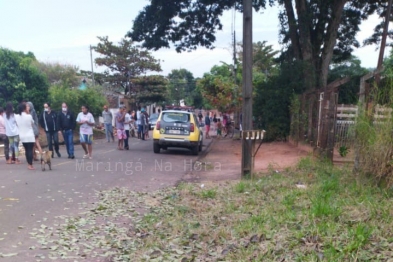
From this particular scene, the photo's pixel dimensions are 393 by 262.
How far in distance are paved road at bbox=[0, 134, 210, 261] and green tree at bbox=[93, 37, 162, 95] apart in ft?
95.3

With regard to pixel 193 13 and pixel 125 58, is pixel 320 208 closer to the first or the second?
pixel 193 13

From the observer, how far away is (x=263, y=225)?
17.9ft

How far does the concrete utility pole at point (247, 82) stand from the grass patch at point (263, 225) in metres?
1.68

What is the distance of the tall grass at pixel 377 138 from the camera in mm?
6688

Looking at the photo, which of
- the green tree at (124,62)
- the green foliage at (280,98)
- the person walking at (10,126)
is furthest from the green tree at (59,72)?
the person walking at (10,126)

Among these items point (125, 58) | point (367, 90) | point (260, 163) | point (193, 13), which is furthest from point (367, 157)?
point (125, 58)

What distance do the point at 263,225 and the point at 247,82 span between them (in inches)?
194

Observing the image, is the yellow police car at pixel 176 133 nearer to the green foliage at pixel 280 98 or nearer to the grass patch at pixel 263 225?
the green foliage at pixel 280 98

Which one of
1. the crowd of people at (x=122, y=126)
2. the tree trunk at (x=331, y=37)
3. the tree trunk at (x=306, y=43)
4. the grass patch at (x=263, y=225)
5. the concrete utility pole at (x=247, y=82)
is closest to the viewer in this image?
the grass patch at (x=263, y=225)

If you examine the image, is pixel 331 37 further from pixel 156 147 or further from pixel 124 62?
pixel 124 62

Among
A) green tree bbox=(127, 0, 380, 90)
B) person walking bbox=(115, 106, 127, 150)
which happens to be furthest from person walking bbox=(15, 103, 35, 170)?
green tree bbox=(127, 0, 380, 90)

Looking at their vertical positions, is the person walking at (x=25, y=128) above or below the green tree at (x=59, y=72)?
below

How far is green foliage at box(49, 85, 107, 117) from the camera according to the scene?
24.8 meters

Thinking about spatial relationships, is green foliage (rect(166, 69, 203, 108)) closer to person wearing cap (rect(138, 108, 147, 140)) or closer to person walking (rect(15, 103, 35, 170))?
person wearing cap (rect(138, 108, 147, 140))
